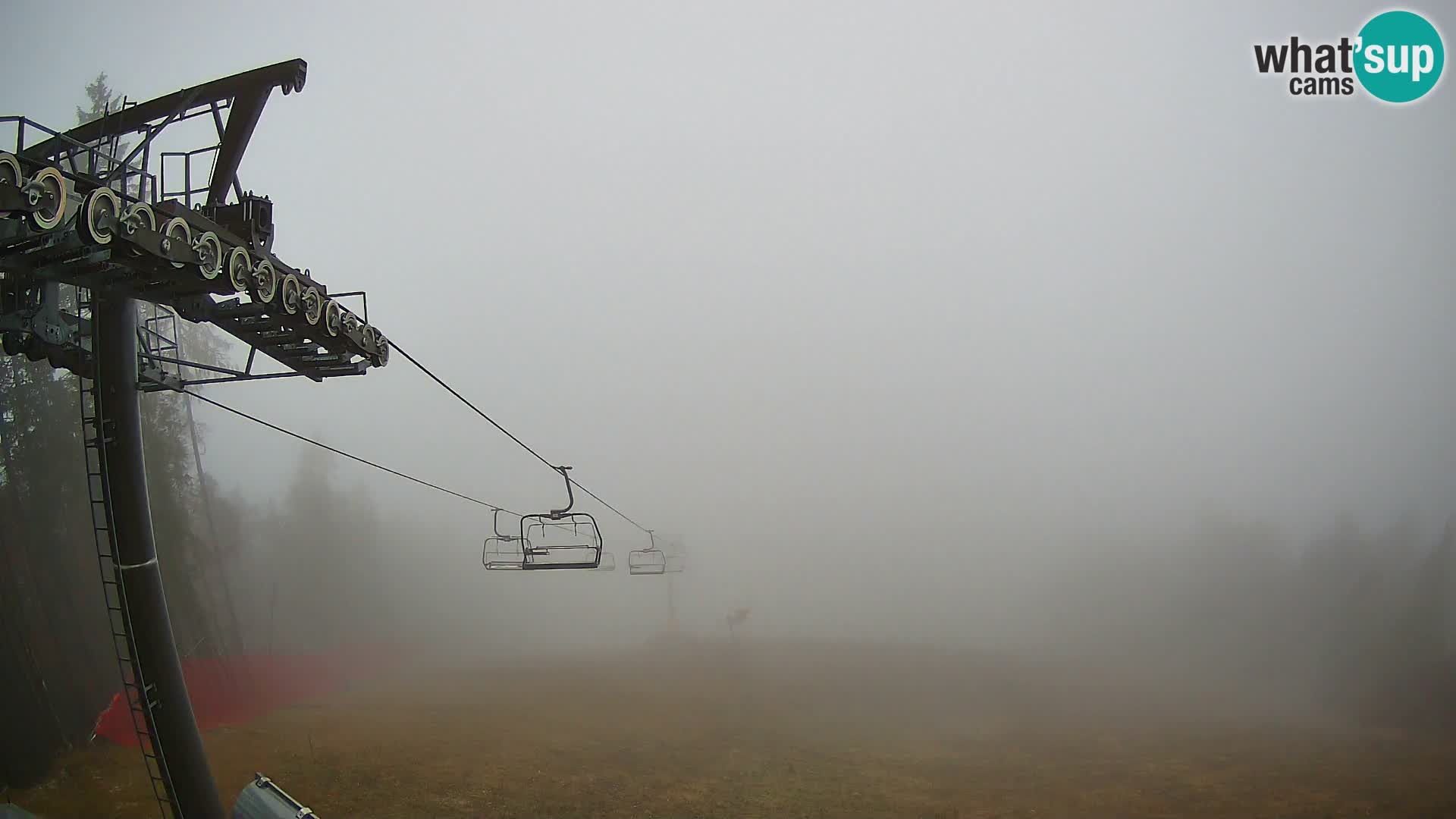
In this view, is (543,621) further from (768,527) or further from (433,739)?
(433,739)

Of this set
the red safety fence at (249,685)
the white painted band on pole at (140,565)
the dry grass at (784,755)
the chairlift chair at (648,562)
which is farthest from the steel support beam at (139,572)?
the red safety fence at (249,685)

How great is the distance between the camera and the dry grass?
2544 centimetres

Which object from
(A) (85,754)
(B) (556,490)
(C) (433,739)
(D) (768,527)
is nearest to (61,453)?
Answer: (A) (85,754)

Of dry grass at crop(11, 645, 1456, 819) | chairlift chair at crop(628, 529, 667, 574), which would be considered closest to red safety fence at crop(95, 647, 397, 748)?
dry grass at crop(11, 645, 1456, 819)

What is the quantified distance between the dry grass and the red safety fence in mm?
1815

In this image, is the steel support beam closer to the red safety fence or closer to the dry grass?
the dry grass

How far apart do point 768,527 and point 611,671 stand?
56.6m

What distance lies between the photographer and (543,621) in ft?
297

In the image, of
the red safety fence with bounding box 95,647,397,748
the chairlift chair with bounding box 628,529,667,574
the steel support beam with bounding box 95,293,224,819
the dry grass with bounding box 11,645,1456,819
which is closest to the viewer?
the steel support beam with bounding box 95,293,224,819

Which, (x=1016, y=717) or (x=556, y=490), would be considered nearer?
(x=1016, y=717)

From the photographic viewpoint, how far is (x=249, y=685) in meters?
39.8

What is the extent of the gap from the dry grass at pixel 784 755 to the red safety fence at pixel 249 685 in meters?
1.81

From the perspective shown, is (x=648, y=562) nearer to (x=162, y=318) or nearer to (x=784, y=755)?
(x=784, y=755)

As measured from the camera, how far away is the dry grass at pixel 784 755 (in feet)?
83.5
